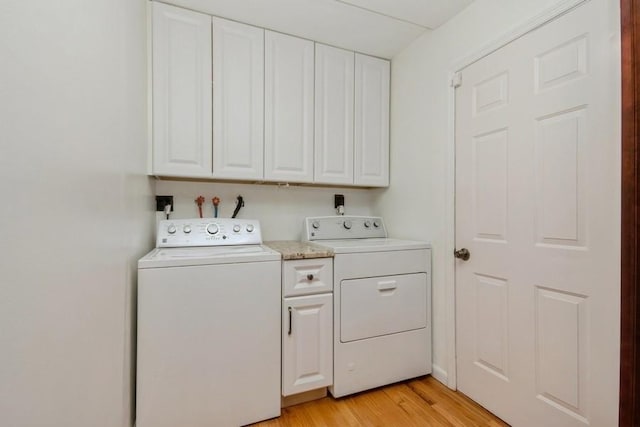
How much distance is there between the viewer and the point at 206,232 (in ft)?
5.86

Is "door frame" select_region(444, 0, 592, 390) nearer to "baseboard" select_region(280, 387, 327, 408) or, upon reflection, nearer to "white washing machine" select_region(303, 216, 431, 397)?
"white washing machine" select_region(303, 216, 431, 397)

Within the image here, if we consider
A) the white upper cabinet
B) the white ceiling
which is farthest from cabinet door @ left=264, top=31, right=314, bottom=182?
the white ceiling

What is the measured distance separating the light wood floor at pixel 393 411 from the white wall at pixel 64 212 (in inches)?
34.2

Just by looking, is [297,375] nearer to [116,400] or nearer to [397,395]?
[397,395]

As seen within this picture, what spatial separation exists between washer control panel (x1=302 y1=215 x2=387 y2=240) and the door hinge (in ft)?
3.52

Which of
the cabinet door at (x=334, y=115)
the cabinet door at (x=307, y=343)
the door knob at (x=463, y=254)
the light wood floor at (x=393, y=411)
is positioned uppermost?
the cabinet door at (x=334, y=115)

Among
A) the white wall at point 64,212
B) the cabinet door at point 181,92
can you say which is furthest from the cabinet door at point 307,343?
the cabinet door at point 181,92

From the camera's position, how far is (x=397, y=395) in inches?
66.3

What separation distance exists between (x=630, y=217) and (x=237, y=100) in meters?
1.98

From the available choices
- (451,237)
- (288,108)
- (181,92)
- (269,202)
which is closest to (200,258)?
(269,202)

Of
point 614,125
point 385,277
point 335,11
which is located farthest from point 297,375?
point 335,11

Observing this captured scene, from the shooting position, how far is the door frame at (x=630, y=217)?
3.10 feet

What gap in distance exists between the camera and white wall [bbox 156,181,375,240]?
1.97m

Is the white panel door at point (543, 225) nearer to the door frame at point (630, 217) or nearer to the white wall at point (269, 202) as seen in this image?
the door frame at point (630, 217)
